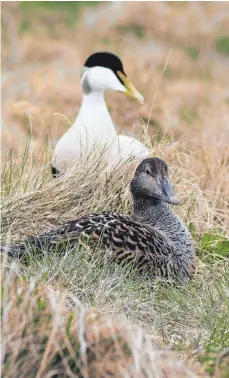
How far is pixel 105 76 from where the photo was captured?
7.00m

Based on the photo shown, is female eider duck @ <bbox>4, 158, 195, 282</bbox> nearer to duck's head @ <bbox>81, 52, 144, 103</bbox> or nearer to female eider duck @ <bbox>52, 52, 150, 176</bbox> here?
female eider duck @ <bbox>52, 52, 150, 176</bbox>

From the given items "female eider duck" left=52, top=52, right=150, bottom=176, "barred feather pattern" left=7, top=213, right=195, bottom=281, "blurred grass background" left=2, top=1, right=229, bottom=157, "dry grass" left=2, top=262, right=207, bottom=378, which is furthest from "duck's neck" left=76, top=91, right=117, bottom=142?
"blurred grass background" left=2, top=1, right=229, bottom=157

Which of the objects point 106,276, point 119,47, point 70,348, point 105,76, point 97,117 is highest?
point 105,76

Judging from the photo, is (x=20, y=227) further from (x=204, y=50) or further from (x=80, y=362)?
(x=204, y=50)

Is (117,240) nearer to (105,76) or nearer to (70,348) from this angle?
(70,348)

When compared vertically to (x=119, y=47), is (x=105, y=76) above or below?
above

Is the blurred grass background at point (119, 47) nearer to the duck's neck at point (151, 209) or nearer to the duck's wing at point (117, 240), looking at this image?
the duck's neck at point (151, 209)

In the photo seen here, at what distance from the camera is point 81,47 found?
14797 mm

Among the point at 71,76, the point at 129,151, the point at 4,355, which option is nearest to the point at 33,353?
the point at 4,355

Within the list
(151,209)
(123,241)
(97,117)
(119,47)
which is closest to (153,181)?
(151,209)

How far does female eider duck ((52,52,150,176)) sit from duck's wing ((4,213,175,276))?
2.52 feet

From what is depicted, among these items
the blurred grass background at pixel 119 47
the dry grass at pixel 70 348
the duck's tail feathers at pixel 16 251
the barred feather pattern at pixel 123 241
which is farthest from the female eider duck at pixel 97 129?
the blurred grass background at pixel 119 47

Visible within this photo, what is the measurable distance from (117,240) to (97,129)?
1.61m

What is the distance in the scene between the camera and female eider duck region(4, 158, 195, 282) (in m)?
5.03
